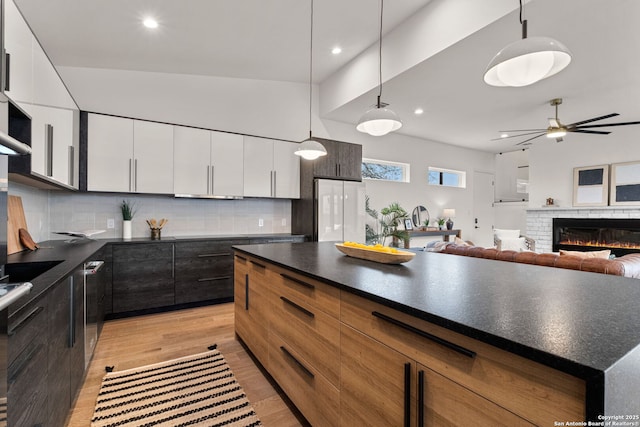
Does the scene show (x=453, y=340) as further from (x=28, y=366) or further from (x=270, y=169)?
(x=270, y=169)

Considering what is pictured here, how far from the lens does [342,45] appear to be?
384 centimetres

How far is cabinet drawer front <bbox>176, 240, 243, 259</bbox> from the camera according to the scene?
359cm

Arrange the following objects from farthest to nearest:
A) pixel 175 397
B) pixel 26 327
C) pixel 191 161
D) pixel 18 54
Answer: pixel 191 161
pixel 175 397
pixel 18 54
pixel 26 327

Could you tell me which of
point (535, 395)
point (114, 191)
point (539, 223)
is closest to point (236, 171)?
point (114, 191)

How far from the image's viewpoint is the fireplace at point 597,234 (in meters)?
5.43

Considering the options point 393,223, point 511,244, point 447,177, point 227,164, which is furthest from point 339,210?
point 447,177

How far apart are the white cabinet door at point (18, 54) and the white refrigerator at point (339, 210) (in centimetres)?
306

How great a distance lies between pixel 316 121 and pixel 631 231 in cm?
591

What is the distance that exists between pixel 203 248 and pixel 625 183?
23.3 ft

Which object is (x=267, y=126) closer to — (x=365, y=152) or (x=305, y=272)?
(x=365, y=152)

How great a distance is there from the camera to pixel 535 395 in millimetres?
679

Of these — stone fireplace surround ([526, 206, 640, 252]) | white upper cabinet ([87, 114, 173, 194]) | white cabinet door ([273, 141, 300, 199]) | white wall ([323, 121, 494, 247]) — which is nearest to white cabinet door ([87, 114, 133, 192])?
white upper cabinet ([87, 114, 173, 194])

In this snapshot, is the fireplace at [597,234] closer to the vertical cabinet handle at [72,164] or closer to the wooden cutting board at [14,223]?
the vertical cabinet handle at [72,164]

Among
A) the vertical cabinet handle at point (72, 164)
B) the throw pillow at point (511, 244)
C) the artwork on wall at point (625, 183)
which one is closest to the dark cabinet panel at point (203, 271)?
the vertical cabinet handle at point (72, 164)
